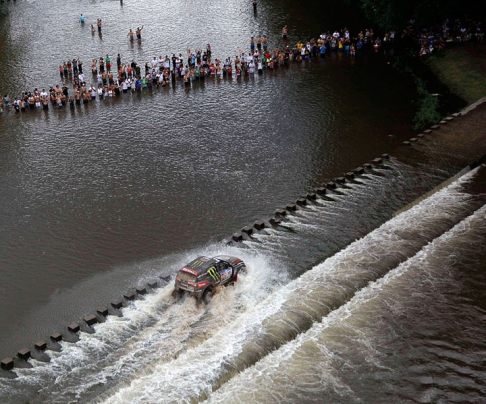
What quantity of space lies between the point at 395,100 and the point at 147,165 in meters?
22.9

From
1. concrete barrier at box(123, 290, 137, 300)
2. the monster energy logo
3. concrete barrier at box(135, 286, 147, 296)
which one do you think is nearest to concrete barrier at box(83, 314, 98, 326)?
concrete barrier at box(123, 290, 137, 300)

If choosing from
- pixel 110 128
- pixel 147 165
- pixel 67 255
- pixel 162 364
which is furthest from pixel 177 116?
pixel 162 364

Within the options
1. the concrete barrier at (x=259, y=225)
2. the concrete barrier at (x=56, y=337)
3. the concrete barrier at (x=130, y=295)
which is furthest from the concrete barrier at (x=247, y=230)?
the concrete barrier at (x=56, y=337)

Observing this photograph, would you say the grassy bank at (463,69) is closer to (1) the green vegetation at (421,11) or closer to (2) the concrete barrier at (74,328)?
(1) the green vegetation at (421,11)

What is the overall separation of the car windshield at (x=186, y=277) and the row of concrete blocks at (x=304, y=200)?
6.50 metres

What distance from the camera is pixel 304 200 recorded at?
47594mm

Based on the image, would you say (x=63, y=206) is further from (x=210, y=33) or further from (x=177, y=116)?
(x=210, y=33)

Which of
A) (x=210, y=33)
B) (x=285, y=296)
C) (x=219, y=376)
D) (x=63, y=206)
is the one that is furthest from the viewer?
(x=210, y=33)

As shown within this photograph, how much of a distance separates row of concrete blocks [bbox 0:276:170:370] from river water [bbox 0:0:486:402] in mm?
484

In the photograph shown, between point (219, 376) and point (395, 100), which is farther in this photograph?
point (395, 100)

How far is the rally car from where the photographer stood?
37.6 m

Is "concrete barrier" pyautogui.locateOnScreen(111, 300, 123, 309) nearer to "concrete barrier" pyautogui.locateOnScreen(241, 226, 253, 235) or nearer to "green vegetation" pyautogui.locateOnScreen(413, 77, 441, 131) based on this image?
"concrete barrier" pyautogui.locateOnScreen(241, 226, 253, 235)

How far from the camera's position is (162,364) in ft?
110

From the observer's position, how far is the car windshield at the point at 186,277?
123 ft
